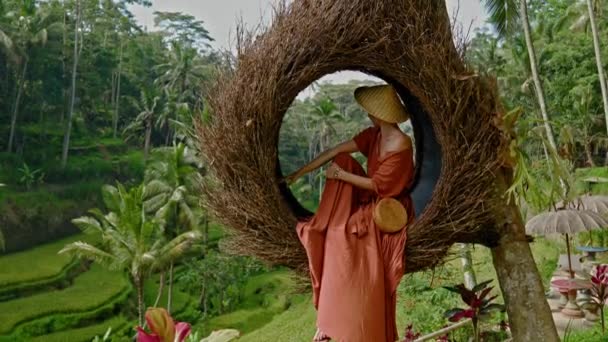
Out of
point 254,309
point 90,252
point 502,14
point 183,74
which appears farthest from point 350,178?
point 183,74

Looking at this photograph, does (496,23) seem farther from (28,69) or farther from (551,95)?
(28,69)

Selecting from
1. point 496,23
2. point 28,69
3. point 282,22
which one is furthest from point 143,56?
point 282,22

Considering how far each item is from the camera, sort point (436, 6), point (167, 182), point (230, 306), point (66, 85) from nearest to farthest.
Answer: point (436, 6)
point (167, 182)
point (230, 306)
point (66, 85)

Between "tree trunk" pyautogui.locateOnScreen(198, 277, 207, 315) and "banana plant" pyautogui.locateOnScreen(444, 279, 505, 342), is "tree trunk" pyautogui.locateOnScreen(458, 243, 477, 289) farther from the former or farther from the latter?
"tree trunk" pyautogui.locateOnScreen(198, 277, 207, 315)

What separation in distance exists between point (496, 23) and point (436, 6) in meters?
5.66

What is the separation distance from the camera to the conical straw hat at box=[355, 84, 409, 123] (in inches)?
63.2

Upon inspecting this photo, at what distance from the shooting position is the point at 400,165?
5.19ft

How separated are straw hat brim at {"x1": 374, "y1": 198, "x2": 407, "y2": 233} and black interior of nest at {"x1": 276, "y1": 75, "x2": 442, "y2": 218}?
139 mm

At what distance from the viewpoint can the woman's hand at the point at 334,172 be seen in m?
1.61

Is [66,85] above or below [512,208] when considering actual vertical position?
above

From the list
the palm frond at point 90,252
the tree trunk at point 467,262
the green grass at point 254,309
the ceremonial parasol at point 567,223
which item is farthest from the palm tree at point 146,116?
the ceremonial parasol at point 567,223

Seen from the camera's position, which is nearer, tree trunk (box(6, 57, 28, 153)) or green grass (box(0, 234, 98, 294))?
green grass (box(0, 234, 98, 294))

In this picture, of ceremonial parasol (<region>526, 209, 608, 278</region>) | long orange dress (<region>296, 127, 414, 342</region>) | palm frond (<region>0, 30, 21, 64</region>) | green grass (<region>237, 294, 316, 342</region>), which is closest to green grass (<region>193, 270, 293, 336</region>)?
green grass (<region>237, 294, 316, 342</region>)

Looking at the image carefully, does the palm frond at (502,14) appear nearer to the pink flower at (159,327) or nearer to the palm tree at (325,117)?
the pink flower at (159,327)
